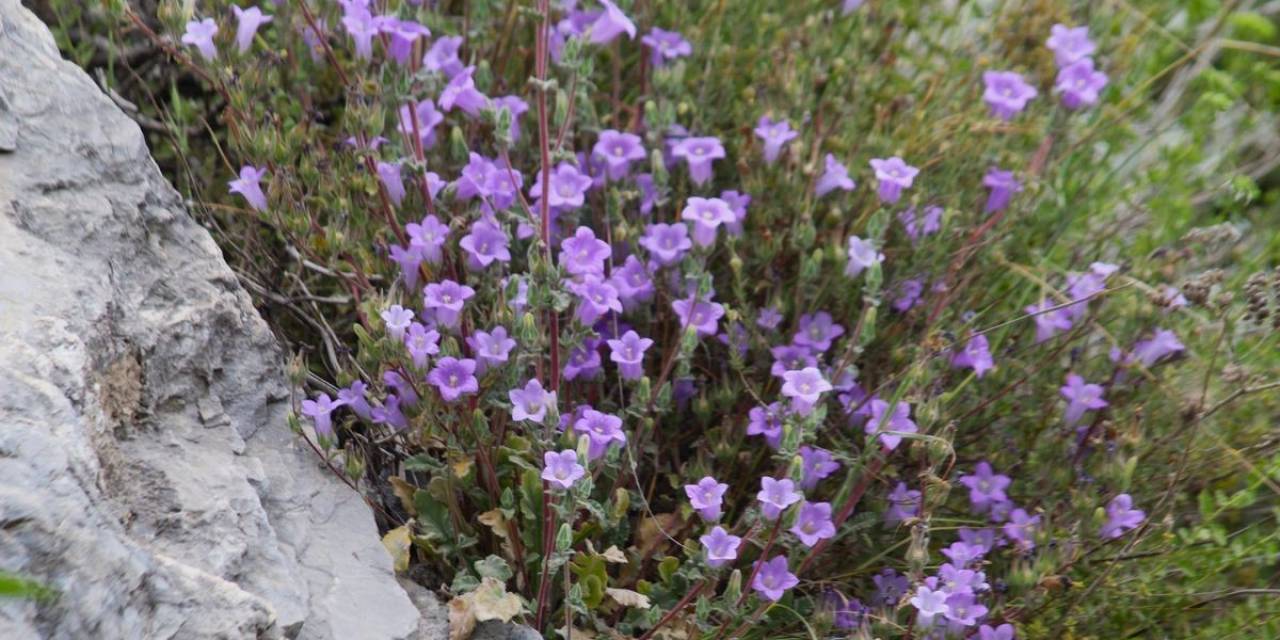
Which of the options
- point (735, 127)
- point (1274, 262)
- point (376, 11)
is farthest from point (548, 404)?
point (1274, 262)

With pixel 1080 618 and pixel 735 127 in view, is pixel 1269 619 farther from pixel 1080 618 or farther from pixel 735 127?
pixel 735 127

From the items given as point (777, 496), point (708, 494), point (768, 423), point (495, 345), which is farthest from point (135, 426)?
point (768, 423)

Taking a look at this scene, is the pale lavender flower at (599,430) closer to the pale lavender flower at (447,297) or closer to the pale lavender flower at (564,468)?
the pale lavender flower at (564,468)

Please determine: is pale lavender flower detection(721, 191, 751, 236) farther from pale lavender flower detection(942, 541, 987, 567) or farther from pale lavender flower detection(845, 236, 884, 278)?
pale lavender flower detection(942, 541, 987, 567)

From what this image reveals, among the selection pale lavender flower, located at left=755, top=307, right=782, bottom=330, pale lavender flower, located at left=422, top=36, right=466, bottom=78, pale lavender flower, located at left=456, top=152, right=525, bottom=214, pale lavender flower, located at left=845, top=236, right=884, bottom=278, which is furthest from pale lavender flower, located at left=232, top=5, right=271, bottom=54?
pale lavender flower, located at left=845, top=236, right=884, bottom=278

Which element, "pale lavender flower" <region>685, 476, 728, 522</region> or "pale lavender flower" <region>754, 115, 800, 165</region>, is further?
"pale lavender flower" <region>754, 115, 800, 165</region>

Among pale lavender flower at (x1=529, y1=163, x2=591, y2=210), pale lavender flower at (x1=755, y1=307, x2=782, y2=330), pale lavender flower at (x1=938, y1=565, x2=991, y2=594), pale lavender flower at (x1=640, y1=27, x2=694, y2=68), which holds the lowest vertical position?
pale lavender flower at (x1=938, y1=565, x2=991, y2=594)
